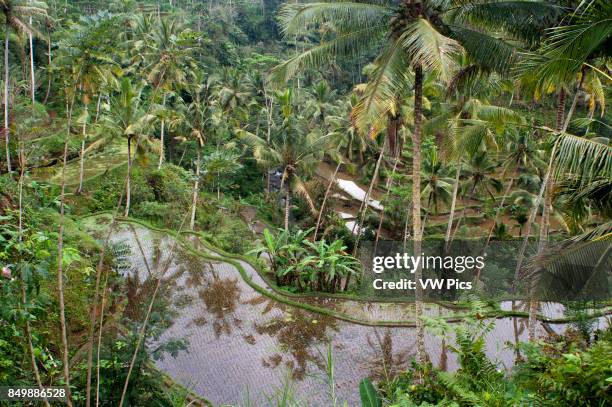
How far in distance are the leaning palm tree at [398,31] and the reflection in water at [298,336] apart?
2.07 m

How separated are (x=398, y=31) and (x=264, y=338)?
609cm

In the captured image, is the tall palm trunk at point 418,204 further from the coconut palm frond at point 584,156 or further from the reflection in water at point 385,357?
the coconut palm frond at point 584,156

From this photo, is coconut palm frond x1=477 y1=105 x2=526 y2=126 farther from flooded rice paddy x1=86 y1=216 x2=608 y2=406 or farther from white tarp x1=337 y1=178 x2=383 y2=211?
white tarp x1=337 y1=178 x2=383 y2=211

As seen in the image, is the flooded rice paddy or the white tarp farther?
the white tarp

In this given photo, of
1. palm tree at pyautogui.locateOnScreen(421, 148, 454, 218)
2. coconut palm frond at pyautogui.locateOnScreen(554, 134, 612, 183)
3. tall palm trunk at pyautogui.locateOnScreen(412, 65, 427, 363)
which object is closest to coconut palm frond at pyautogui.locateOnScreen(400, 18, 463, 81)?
tall palm trunk at pyautogui.locateOnScreen(412, 65, 427, 363)

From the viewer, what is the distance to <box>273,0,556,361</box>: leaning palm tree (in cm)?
697

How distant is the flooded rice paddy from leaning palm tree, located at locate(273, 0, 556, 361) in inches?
57.6

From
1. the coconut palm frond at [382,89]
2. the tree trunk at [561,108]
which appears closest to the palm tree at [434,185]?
the tree trunk at [561,108]

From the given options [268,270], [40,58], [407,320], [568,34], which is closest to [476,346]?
[568,34]

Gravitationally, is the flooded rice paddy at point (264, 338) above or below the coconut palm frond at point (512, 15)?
below

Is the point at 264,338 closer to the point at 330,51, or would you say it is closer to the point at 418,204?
the point at 418,204

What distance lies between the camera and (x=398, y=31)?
24.3 feet

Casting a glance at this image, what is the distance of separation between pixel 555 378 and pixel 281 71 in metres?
6.04

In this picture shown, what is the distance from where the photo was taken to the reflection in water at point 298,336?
8406 mm
